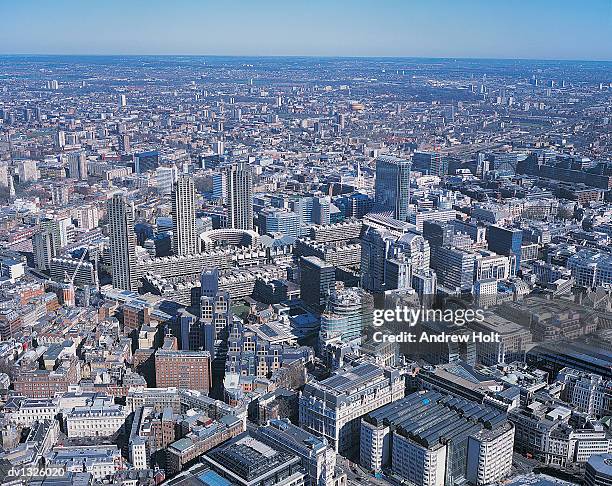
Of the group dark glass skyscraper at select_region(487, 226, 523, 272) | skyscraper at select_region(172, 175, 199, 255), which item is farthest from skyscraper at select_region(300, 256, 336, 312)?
dark glass skyscraper at select_region(487, 226, 523, 272)

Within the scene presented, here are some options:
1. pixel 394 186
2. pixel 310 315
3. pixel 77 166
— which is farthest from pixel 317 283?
pixel 77 166

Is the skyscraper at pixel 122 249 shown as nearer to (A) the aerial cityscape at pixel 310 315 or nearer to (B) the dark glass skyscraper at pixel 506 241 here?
(A) the aerial cityscape at pixel 310 315

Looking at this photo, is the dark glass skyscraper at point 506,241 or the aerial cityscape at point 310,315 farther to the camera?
the dark glass skyscraper at point 506,241

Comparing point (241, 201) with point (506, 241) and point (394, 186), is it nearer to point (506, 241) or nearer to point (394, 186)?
point (394, 186)

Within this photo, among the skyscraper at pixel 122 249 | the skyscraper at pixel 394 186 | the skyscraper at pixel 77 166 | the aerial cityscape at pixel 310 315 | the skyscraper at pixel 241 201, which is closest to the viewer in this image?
the aerial cityscape at pixel 310 315

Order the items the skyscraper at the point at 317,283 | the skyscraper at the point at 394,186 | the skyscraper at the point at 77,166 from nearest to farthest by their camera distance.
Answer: the skyscraper at the point at 317,283 → the skyscraper at the point at 394,186 → the skyscraper at the point at 77,166

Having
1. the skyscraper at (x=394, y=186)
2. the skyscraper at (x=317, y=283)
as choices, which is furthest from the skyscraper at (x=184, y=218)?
the skyscraper at (x=394, y=186)
